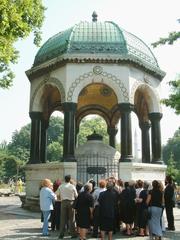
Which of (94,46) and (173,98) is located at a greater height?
(94,46)

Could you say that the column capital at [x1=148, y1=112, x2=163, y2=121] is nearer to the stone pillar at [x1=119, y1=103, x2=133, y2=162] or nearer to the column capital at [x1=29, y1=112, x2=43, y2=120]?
the stone pillar at [x1=119, y1=103, x2=133, y2=162]

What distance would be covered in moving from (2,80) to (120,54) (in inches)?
238

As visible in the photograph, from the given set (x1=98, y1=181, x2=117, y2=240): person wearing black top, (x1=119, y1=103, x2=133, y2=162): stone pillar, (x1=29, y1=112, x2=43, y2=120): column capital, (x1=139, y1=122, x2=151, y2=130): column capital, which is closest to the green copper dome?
(x1=119, y1=103, x2=133, y2=162): stone pillar

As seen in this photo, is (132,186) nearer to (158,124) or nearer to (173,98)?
(173,98)

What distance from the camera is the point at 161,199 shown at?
9.24 meters

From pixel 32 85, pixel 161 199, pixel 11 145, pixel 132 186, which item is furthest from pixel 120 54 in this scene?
pixel 11 145

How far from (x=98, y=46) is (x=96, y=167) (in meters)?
6.24

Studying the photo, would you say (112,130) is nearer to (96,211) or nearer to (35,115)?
(35,115)

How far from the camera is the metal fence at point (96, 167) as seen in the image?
680 inches

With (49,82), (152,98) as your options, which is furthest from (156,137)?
(49,82)

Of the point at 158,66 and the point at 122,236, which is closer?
the point at 122,236

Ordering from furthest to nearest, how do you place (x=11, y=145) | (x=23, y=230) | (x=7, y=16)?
(x=11, y=145), (x=7, y=16), (x=23, y=230)

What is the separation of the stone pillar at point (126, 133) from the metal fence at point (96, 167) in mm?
856

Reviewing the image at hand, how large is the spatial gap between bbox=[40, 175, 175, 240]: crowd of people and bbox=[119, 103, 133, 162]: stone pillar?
503cm
